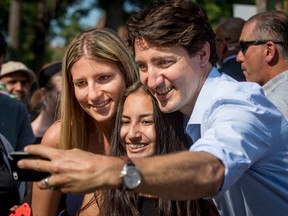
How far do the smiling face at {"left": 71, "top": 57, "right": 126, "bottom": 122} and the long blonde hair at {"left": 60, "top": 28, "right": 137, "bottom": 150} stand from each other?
5 cm

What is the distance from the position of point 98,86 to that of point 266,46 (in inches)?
68.9

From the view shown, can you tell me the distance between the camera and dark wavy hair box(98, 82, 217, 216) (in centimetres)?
306

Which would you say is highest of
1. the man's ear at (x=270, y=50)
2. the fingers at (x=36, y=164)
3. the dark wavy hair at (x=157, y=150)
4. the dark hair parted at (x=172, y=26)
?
the dark hair parted at (x=172, y=26)

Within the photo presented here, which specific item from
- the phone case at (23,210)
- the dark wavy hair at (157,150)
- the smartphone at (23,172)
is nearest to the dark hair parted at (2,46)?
the phone case at (23,210)

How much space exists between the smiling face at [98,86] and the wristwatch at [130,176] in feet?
5.09

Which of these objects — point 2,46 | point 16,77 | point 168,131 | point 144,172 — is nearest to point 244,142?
point 144,172

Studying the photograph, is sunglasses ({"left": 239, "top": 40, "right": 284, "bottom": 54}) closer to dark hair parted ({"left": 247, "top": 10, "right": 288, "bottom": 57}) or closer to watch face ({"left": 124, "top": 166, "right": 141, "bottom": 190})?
dark hair parted ({"left": 247, "top": 10, "right": 288, "bottom": 57})

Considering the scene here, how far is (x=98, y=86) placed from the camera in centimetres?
360

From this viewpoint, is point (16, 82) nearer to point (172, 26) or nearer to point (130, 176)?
point (172, 26)

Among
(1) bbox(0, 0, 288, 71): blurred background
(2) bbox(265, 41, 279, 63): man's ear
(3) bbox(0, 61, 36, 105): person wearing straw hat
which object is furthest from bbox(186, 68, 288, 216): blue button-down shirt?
(1) bbox(0, 0, 288, 71): blurred background

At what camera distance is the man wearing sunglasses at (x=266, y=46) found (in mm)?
4828

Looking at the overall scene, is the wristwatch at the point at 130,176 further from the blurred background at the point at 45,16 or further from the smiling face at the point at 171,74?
the blurred background at the point at 45,16

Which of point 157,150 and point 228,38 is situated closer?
point 157,150

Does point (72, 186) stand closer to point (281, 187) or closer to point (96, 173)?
point (96, 173)
